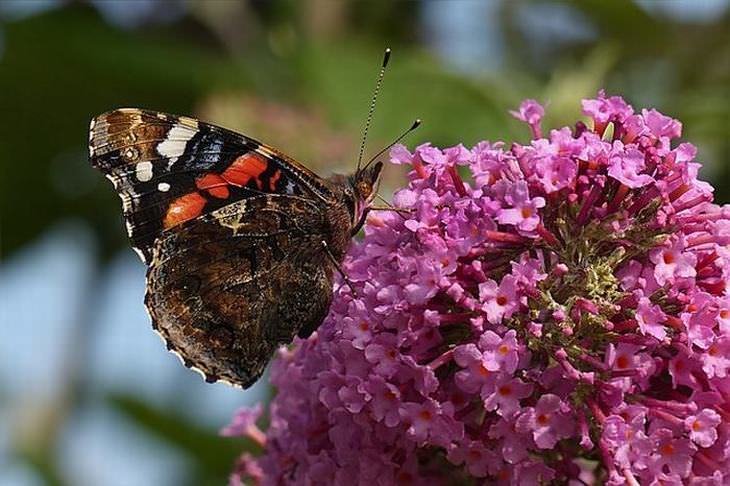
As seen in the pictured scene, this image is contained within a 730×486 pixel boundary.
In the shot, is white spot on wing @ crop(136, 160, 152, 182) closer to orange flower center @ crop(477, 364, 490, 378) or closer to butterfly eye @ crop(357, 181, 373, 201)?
butterfly eye @ crop(357, 181, 373, 201)

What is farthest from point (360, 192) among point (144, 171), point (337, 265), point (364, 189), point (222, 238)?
point (144, 171)

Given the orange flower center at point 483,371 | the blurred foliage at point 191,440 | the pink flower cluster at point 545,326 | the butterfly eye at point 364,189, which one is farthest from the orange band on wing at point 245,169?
the blurred foliage at point 191,440

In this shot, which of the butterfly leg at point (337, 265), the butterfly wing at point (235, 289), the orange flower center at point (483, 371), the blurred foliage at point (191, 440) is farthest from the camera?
the blurred foliage at point (191, 440)

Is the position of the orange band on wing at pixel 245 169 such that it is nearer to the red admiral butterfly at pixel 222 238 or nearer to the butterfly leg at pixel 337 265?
the red admiral butterfly at pixel 222 238

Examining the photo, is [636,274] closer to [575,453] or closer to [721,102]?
[575,453]

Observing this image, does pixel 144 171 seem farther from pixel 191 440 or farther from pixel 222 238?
pixel 191 440

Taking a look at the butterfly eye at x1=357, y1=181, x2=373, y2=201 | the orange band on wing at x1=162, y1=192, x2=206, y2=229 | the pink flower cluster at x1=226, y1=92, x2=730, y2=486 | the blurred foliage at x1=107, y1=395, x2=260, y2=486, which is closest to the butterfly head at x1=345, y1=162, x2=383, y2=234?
the butterfly eye at x1=357, y1=181, x2=373, y2=201
